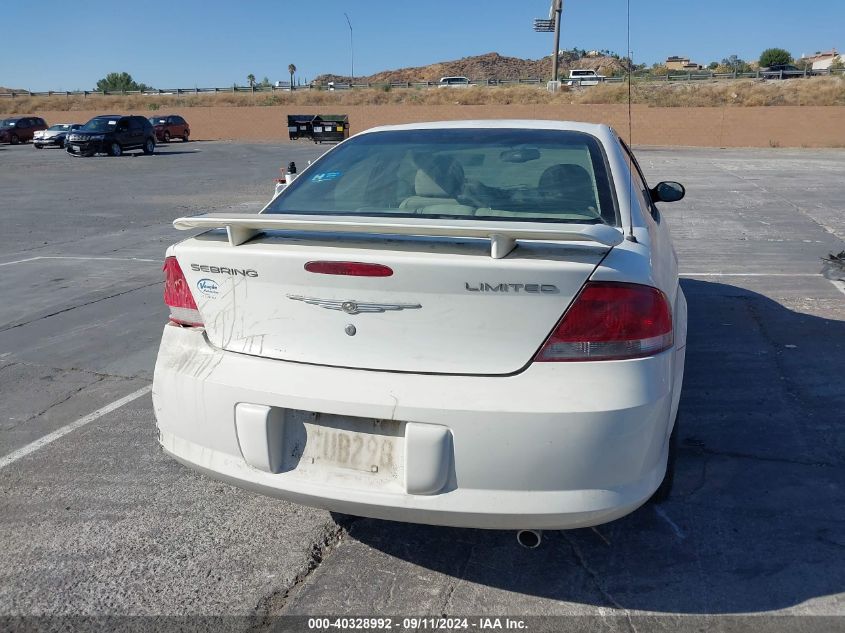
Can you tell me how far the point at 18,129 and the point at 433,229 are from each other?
49.7 meters

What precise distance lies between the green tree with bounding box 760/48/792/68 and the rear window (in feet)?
316

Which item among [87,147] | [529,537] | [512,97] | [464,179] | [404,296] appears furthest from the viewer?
[512,97]

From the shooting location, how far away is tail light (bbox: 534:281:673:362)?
2.45m

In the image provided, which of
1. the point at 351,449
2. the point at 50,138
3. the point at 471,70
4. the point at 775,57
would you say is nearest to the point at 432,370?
the point at 351,449

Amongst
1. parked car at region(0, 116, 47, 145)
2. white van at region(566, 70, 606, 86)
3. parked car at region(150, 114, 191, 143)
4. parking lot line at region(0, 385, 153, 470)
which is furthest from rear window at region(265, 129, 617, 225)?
white van at region(566, 70, 606, 86)

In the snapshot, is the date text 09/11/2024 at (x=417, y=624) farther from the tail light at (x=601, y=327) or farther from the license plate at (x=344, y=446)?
the tail light at (x=601, y=327)

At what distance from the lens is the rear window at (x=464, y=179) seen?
10.7ft

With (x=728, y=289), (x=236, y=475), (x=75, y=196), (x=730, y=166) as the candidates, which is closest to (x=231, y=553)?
(x=236, y=475)

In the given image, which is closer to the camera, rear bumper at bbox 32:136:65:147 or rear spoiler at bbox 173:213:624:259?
rear spoiler at bbox 173:213:624:259

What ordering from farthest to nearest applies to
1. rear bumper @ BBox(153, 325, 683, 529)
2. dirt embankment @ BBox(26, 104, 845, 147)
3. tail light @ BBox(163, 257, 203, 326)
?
dirt embankment @ BBox(26, 104, 845, 147)
tail light @ BBox(163, 257, 203, 326)
rear bumper @ BBox(153, 325, 683, 529)

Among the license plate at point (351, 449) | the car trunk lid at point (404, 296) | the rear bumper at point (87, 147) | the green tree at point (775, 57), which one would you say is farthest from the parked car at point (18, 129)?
the green tree at point (775, 57)

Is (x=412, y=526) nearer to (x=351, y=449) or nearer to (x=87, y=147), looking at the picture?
(x=351, y=449)

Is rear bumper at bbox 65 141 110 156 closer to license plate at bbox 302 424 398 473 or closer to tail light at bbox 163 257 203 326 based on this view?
tail light at bbox 163 257 203 326

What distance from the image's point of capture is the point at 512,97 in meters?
55.4
